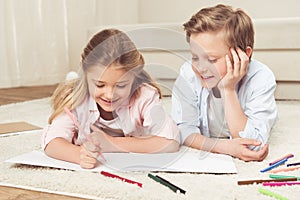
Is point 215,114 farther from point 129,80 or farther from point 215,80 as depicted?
point 129,80

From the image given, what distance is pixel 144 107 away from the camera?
86 cm

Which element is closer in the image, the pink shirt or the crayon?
the crayon

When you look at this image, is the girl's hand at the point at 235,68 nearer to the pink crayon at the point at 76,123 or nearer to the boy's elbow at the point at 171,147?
the boy's elbow at the point at 171,147

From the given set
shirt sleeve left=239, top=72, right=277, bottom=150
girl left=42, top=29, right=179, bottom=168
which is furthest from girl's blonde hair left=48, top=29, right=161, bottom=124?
shirt sleeve left=239, top=72, right=277, bottom=150

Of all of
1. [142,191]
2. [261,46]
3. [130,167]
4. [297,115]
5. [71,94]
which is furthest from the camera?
[261,46]

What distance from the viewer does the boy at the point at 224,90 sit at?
863 millimetres

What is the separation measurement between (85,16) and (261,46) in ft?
3.99

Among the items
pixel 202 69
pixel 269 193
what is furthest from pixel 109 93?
pixel 269 193

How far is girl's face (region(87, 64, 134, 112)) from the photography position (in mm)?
749

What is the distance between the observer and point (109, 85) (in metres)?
0.75

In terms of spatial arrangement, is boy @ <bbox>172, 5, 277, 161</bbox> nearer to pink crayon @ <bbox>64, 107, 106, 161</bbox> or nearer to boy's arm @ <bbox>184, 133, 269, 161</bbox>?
boy's arm @ <bbox>184, 133, 269, 161</bbox>

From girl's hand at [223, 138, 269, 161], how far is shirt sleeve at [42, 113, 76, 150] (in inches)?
12.9

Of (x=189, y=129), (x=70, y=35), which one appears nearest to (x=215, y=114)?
(x=189, y=129)

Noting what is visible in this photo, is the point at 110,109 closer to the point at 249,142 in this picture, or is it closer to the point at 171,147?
the point at 171,147
